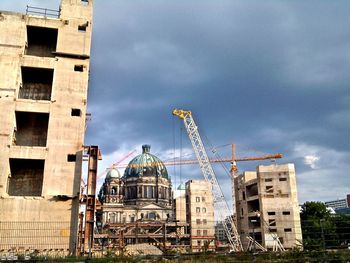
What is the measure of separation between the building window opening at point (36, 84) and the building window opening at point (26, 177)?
247 inches

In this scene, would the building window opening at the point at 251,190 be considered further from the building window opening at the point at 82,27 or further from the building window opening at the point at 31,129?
the building window opening at the point at 82,27

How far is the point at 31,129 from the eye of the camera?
30875 mm

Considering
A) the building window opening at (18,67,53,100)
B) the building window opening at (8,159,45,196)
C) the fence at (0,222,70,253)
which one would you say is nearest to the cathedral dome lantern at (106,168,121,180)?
the building window opening at (18,67,53,100)

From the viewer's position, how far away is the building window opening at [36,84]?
103 ft

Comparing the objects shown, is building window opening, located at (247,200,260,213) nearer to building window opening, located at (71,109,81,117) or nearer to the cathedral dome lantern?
building window opening, located at (71,109,81,117)

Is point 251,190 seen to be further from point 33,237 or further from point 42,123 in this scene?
point 33,237

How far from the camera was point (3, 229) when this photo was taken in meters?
25.4

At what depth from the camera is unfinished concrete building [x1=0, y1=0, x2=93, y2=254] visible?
1041 inches

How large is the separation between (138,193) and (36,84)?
9973 cm

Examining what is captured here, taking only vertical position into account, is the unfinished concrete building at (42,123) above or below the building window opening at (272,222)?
above

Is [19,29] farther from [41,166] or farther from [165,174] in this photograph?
[165,174]

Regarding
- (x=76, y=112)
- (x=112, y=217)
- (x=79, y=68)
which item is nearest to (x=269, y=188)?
(x=76, y=112)

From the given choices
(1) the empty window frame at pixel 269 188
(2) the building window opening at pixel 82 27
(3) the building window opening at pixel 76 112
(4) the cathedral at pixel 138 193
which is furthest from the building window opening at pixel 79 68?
(4) the cathedral at pixel 138 193

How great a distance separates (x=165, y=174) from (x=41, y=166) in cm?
11076
